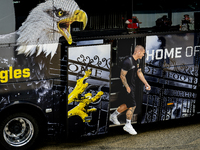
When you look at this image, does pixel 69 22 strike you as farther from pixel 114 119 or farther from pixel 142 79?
pixel 114 119

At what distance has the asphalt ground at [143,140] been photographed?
6.59m

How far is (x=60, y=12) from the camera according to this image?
5941 mm

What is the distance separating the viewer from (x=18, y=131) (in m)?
6.32

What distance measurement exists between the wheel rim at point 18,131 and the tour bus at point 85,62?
0.02 m

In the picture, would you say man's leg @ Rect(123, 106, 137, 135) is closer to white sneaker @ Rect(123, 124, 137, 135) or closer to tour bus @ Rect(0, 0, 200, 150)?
white sneaker @ Rect(123, 124, 137, 135)

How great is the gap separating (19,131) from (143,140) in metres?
2.53

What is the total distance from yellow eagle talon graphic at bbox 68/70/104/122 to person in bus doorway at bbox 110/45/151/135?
57cm

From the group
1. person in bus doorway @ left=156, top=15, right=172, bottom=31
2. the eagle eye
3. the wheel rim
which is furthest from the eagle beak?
the wheel rim

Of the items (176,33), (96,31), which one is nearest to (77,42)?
(96,31)

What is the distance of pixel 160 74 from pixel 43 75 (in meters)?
2.53

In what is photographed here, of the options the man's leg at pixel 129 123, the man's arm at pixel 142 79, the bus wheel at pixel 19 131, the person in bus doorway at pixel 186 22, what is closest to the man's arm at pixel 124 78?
the man's arm at pixel 142 79

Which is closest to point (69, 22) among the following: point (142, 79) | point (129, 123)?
point (142, 79)

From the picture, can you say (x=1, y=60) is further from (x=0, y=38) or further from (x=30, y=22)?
(x=30, y=22)

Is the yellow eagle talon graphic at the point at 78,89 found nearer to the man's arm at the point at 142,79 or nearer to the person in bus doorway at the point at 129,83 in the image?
the person in bus doorway at the point at 129,83
